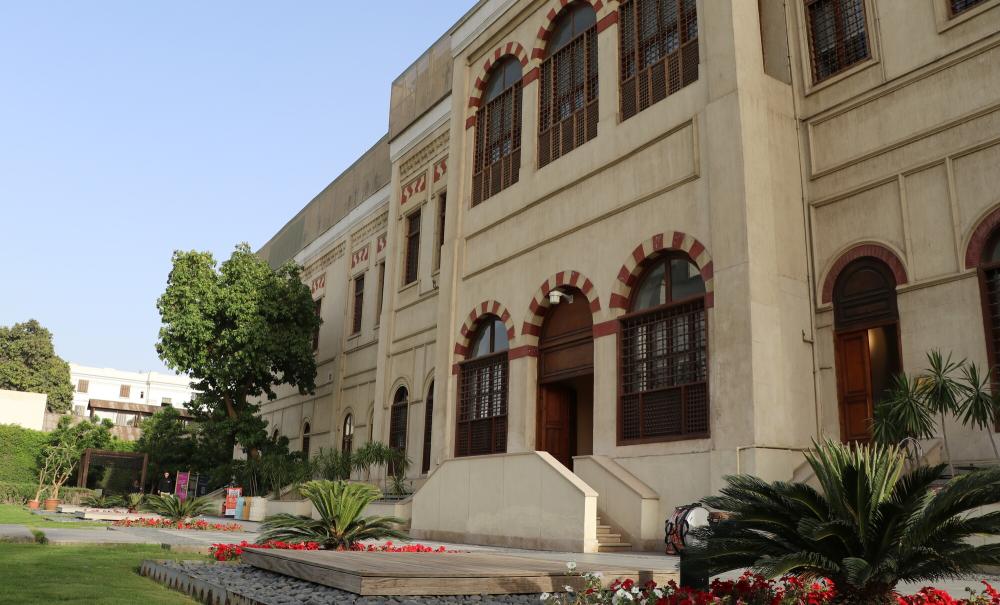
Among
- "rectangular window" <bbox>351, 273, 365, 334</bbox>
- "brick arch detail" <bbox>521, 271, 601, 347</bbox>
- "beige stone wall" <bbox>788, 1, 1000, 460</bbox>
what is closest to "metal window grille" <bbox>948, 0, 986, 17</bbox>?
"beige stone wall" <bbox>788, 1, 1000, 460</bbox>

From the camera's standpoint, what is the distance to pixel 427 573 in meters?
5.86

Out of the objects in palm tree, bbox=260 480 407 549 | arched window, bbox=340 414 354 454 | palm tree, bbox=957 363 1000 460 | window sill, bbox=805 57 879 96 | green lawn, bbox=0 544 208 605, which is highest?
window sill, bbox=805 57 879 96

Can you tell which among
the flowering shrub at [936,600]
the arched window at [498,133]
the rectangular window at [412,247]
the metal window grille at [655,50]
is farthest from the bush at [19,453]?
the flowering shrub at [936,600]

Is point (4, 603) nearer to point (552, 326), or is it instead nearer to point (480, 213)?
point (552, 326)

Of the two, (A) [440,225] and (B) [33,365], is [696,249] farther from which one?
(B) [33,365]

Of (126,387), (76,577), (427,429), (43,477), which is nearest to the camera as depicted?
(76,577)

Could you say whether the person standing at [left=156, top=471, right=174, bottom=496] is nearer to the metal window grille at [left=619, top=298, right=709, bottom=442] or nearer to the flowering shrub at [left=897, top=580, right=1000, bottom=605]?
the metal window grille at [left=619, top=298, right=709, bottom=442]

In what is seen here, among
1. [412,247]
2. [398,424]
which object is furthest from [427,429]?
[412,247]

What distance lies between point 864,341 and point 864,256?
4.19ft

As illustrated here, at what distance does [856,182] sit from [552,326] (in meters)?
6.52

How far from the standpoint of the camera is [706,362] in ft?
42.1

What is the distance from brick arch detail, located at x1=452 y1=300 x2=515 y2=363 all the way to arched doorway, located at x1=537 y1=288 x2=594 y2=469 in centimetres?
129

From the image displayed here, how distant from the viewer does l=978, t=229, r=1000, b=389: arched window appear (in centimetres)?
1059

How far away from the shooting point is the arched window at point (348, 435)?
89.6 ft
